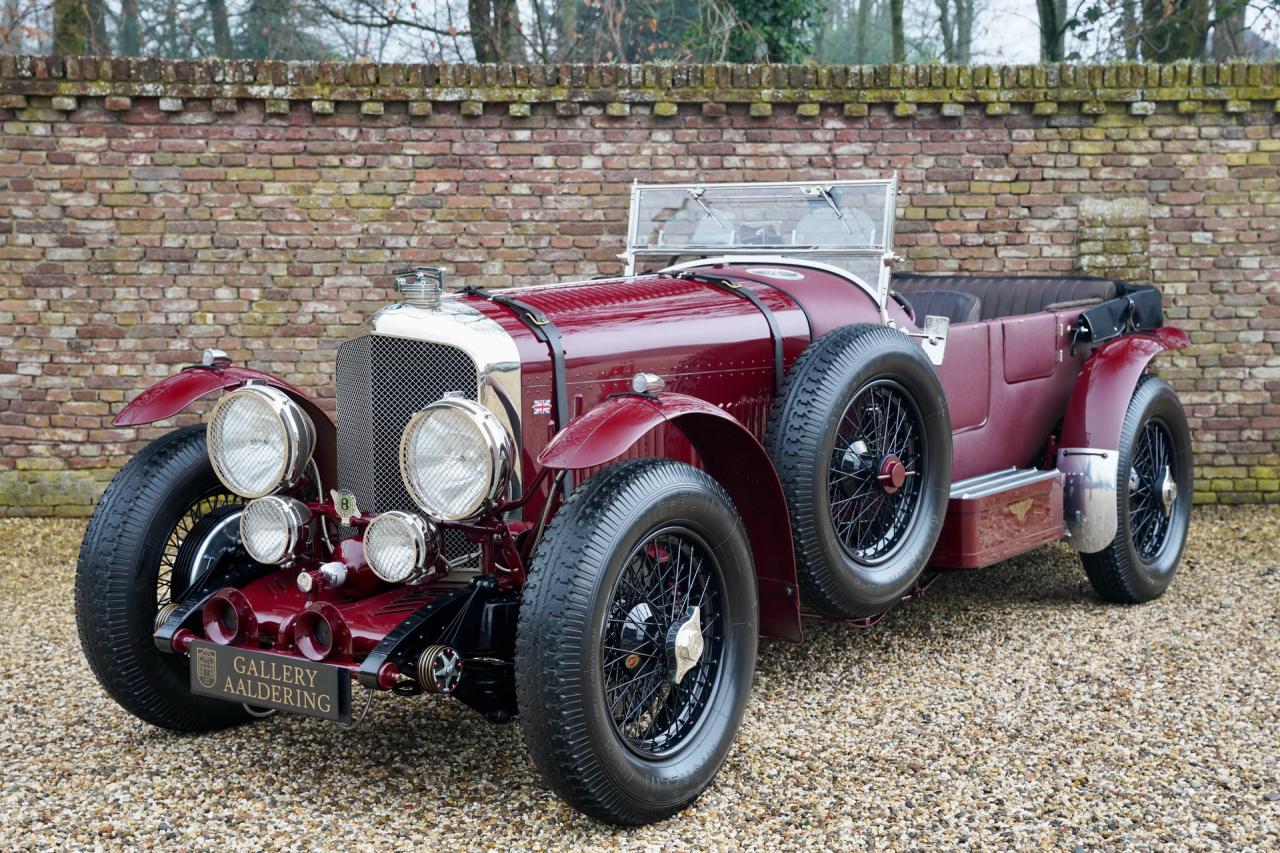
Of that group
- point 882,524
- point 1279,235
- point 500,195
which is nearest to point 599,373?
point 882,524

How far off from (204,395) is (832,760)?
2.14 meters

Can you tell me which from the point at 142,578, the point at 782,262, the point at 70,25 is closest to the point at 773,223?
the point at 782,262

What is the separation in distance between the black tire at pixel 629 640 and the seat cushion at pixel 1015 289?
2.70 metres

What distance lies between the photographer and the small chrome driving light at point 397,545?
10.2 feet

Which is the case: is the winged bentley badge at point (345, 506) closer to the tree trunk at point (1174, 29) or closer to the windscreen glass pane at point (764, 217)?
the windscreen glass pane at point (764, 217)

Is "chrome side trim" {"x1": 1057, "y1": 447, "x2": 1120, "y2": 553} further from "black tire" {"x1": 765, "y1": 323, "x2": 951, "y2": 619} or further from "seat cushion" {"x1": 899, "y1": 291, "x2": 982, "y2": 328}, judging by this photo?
"black tire" {"x1": 765, "y1": 323, "x2": 951, "y2": 619}

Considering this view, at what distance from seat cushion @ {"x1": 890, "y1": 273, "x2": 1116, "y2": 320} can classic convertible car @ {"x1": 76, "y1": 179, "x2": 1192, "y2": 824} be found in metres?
1.22

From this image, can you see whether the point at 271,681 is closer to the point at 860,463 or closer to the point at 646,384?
the point at 646,384

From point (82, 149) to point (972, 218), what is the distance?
197 inches

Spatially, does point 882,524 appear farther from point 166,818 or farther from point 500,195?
point 500,195

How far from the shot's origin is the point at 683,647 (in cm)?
312

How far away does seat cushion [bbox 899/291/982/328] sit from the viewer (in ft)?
17.2

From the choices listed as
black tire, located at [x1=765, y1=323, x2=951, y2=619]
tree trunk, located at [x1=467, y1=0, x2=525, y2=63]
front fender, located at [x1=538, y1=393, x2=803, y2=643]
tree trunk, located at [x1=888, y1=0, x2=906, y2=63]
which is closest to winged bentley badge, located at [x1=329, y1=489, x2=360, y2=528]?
front fender, located at [x1=538, y1=393, x2=803, y2=643]

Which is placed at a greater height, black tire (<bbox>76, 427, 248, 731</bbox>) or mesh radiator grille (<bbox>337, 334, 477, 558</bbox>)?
mesh radiator grille (<bbox>337, 334, 477, 558</bbox>)
